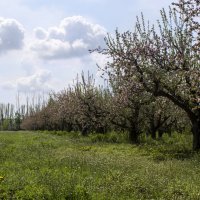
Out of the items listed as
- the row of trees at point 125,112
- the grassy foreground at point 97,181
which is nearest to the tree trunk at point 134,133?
the row of trees at point 125,112

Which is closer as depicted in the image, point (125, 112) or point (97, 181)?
point (97, 181)

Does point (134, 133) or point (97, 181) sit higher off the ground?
point (134, 133)

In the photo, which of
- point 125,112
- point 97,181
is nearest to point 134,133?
point 125,112

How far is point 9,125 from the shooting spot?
153125mm

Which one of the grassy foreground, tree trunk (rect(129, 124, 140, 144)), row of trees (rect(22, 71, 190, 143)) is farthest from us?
tree trunk (rect(129, 124, 140, 144))

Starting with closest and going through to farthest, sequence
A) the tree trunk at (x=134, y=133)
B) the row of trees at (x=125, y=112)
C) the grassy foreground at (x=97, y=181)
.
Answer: the grassy foreground at (x=97, y=181) → the row of trees at (x=125, y=112) → the tree trunk at (x=134, y=133)

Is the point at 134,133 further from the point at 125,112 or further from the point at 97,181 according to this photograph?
the point at 97,181

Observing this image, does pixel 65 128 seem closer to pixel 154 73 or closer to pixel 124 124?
pixel 124 124

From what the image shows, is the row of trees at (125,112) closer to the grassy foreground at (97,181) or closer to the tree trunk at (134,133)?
the tree trunk at (134,133)

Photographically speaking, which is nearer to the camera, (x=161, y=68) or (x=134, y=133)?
(x=161, y=68)

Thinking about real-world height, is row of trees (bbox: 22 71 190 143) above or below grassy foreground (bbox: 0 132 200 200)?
above

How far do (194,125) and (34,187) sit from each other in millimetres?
16809

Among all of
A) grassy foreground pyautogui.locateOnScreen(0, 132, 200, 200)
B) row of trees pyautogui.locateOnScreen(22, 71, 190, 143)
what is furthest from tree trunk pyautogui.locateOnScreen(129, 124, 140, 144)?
grassy foreground pyautogui.locateOnScreen(0, 132, 200, 200)

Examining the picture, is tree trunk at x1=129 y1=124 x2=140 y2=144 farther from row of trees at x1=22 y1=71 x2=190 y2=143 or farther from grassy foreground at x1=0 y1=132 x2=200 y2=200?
grassy foreground at x1=0 y1=132 x2=200 y2=200
